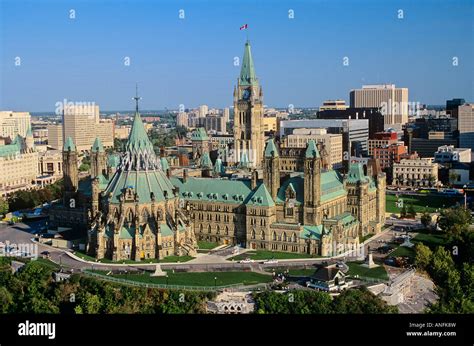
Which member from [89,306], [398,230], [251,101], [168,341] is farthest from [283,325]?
[251,101]

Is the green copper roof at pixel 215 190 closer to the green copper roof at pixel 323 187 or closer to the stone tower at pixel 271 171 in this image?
the stone tower at pixel 271 171

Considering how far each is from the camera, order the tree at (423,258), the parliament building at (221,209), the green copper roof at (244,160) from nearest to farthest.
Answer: the tree at (423,258), the parliament building at (221,209), the green copper roof at (244,160)

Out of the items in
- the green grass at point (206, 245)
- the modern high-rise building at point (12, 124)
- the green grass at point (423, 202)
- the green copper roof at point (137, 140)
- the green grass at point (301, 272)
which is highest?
the modern high-rise building at point (12, 124)

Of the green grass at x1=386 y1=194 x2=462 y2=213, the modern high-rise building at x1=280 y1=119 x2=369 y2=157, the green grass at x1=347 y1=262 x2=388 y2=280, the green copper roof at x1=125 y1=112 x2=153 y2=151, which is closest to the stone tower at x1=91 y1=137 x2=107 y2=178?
the green copper roof at x1=125 y1=112 x2=153 y2=151

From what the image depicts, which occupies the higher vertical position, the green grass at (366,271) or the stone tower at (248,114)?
the stone tower at (248,114)

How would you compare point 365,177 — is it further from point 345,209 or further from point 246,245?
point 246,245

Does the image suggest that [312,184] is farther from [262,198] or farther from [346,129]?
[346,129]

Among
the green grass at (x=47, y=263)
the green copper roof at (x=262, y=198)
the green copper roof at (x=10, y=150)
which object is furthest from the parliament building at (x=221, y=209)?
the green copper roof at (x=10, y=150)
